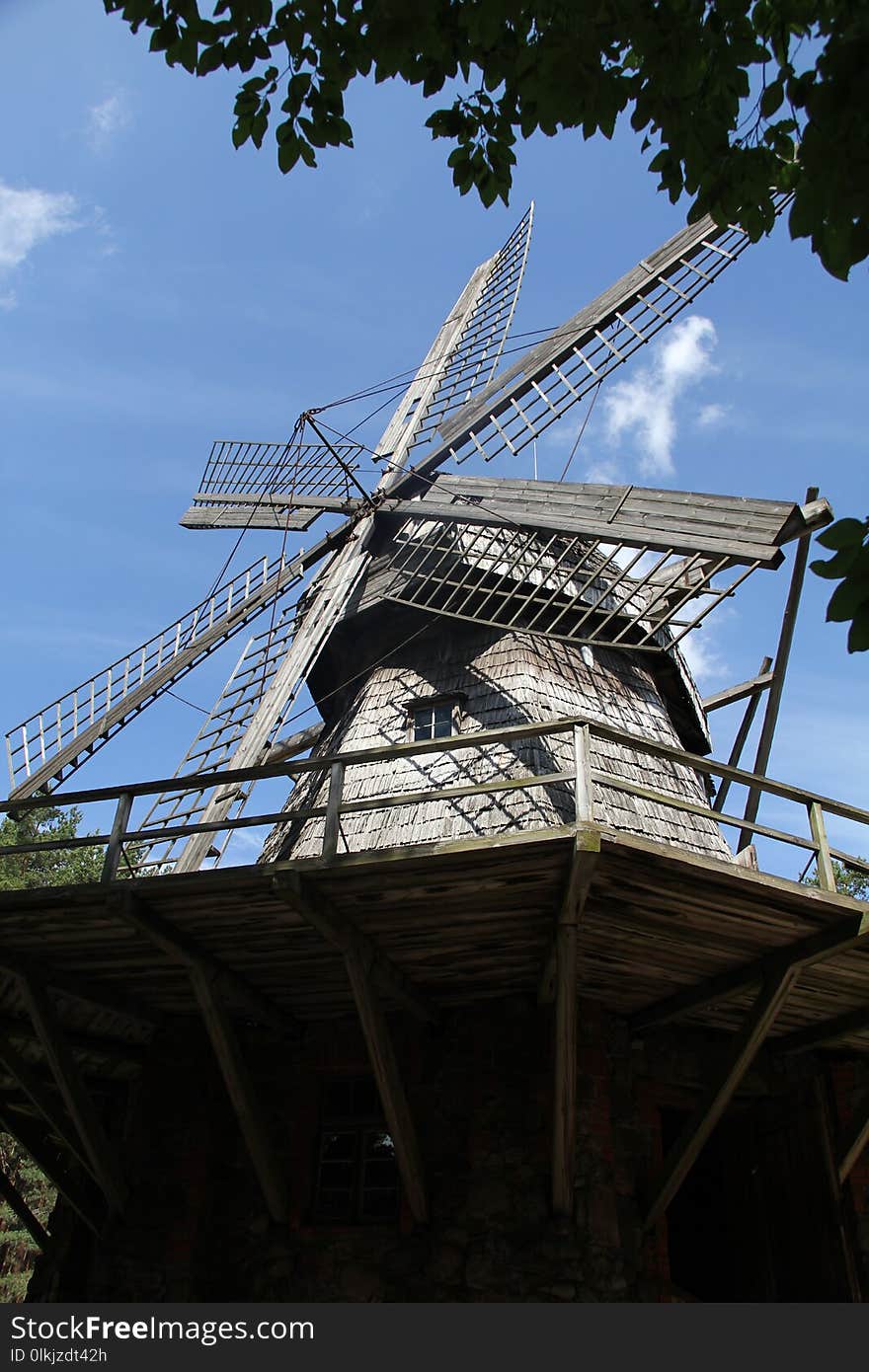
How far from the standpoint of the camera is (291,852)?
31.0 ft

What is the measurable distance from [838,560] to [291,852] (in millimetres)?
7138

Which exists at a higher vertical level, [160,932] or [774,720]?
[774,720]

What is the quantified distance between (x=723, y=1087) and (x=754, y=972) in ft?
2.70

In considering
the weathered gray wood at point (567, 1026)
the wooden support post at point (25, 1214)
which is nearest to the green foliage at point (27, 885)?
the wooden support post at point (25, 1214)

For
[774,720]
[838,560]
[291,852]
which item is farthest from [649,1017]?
[838,560]

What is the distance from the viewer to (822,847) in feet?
24.3

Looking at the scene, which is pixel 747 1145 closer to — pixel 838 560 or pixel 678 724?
pixel 678 724

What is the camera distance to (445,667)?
10156 mm

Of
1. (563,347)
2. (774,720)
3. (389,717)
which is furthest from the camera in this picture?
(563,347)

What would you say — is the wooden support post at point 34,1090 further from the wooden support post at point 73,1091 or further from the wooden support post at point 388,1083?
the wooden support post at point 388,1083

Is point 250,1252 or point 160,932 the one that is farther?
point 250,1252

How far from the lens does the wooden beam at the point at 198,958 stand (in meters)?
7.27
